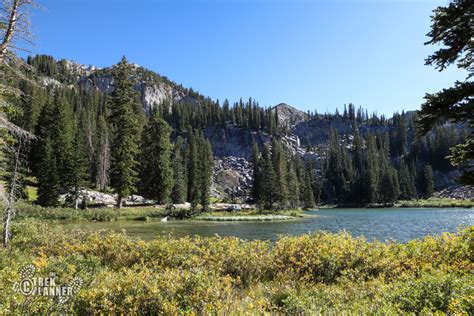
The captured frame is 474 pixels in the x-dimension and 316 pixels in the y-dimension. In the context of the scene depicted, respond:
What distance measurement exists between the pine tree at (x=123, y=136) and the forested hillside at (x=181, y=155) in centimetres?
19

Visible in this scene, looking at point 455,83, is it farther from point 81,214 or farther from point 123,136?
point 123,136

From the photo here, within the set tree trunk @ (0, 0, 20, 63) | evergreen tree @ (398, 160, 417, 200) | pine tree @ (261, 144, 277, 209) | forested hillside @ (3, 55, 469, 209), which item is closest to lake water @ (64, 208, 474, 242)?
forested hillside @ (3, 55, 469, 209)

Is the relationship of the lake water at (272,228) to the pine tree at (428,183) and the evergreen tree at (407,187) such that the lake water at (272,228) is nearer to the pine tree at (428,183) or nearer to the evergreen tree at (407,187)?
the evergreen tree at (407,187)

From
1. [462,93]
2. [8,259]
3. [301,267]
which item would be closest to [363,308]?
[301,267]

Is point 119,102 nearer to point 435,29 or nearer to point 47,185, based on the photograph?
point 47,185

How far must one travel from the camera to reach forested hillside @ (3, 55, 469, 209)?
54562 millimetres

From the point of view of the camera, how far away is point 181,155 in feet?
322

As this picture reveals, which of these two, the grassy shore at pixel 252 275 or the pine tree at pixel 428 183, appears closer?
the grassy shore at pixel 252 275

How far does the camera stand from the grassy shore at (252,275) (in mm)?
6203

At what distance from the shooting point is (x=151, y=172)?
62.2 m

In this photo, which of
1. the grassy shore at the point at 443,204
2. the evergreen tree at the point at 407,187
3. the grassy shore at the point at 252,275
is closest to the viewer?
the grassy shore at the point at 252,275

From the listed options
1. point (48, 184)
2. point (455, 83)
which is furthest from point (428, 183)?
point (455, 83)

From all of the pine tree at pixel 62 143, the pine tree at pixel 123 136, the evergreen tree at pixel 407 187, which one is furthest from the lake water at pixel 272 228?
the evergreen tree at pixel 407 187

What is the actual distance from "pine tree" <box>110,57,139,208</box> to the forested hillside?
194mm
